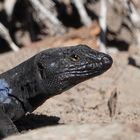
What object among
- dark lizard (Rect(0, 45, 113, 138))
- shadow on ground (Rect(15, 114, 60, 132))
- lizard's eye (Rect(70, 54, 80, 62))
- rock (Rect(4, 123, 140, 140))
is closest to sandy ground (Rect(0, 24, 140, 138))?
shadow on ground (Rect(15, 114, 60, 132))

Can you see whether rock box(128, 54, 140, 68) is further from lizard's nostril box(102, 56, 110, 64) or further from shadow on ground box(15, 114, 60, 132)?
lizard's nostril box(102, 56, 110, 64)

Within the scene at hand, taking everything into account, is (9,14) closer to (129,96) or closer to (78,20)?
(78,20)

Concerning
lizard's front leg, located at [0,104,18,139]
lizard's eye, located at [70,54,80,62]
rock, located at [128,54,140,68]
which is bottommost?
rock, located at [128,54,140,68]

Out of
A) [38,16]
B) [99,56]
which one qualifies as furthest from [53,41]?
[99,56]

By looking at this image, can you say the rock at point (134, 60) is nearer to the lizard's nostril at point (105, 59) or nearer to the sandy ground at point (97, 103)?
the sandy ground at point (97, 103)

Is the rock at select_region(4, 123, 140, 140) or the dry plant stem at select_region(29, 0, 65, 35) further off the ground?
the rock at select_region(4, 123, 140, 140)

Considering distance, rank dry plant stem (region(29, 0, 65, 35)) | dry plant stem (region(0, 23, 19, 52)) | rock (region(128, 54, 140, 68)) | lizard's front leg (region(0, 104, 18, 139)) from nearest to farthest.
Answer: lizard's front leg (region(0, 104, 18, 139)) → rock (region(128, 54, 140, 68)) → dry plant stem (region(0, 23, 19, 52)) → dry plant stem (region(29, 0, 65, 35))

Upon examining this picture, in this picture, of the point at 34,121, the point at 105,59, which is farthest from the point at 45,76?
the point at 34,121

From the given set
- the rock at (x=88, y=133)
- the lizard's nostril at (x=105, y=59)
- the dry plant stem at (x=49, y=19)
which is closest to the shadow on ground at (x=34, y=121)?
the lizard's nostril at (x=105, y=59)

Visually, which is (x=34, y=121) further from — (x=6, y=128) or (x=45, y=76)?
(x=6, y=128)
